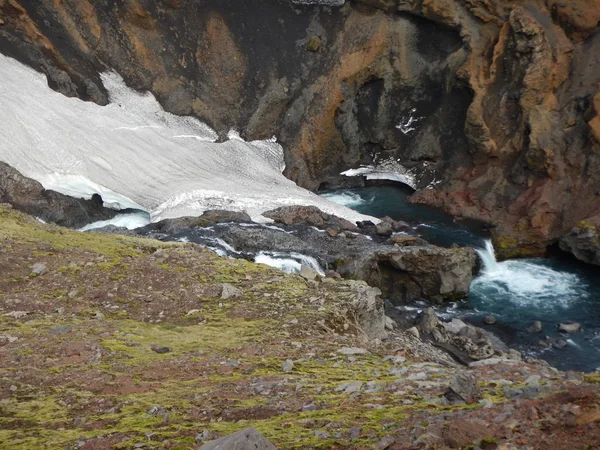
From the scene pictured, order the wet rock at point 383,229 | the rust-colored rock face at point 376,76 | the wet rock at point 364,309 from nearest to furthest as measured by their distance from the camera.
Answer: the wet rock at point 364,309 < the wet rock at point 383,229 < the rust-colored rock face at point 376,76

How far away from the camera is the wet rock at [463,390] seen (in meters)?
6.88

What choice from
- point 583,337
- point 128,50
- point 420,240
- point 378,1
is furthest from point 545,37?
point 128,50

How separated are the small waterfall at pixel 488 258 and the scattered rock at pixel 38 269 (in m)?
25.4

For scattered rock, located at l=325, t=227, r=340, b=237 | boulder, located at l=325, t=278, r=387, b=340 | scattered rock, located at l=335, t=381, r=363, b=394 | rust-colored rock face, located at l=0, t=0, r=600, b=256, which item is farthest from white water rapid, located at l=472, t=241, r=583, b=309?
scattered rock, located at l=335, t=381, r=363, b=394

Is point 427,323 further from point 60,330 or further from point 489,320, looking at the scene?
point 60,330

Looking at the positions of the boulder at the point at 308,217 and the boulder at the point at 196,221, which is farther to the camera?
the boulder at the point at 308,217

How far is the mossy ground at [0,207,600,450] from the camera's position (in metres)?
6.66

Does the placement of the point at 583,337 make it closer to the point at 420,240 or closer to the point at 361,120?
the point at 420,240

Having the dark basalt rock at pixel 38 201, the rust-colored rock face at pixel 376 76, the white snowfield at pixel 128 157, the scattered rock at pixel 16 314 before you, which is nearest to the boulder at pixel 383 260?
the white snowfield at pixel 128 157

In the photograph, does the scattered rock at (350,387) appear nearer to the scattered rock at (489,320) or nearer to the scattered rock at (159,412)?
the scattered rock at (159,412)

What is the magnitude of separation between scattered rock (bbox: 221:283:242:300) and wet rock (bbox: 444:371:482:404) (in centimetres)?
654

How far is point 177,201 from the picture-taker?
35.4 m

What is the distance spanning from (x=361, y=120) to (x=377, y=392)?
39.4 meters

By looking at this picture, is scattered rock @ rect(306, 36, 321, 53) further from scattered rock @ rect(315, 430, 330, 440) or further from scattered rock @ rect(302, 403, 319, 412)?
scattered rock @ rect(315, 430, 330, 440)
